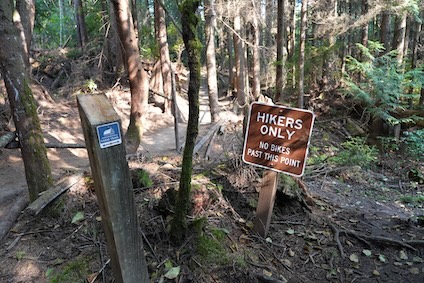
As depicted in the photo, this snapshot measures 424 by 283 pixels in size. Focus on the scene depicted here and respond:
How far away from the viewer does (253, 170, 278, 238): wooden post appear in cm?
359

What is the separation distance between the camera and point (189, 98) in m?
2.65

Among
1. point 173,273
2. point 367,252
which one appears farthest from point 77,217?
point 367,252

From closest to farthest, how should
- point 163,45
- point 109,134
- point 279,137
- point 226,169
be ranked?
point 109,134
point 279,137
point 226,169
point 163,45

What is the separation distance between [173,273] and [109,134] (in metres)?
1.64

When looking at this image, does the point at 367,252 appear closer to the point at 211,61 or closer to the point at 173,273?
the point at 173,273

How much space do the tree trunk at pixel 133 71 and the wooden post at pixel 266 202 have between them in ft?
14.2

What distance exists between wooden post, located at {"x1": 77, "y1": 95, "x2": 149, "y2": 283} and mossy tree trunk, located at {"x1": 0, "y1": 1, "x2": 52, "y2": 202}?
6.93 feet

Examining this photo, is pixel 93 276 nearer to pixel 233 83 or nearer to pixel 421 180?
pixel 421 180

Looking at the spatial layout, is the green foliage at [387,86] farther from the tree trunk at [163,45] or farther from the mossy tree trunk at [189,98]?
the mossy tree trunk at [189,98]

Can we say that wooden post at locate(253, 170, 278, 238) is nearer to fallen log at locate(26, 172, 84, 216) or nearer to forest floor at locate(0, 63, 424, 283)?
forest floor at locate(0, 63, 424, 283)

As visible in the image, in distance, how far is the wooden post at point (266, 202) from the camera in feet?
11.8

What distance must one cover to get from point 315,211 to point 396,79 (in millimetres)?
8792

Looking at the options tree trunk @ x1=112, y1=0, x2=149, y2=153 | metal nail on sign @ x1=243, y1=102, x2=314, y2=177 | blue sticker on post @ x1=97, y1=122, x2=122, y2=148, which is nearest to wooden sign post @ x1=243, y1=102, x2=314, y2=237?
metal nail on sign @ x1=243, y1=102, x2=314, y2=177

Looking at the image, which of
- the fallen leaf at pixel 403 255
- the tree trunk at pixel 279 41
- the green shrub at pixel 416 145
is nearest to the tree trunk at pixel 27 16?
the tree trunk at pixel 279 41
